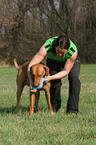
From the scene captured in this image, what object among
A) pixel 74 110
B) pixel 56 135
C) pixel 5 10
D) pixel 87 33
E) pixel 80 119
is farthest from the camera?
pixel 87 33

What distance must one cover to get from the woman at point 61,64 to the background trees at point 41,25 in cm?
2274

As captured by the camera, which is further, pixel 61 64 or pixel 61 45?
pixel 61 64

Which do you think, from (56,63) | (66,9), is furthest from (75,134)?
(66,9)

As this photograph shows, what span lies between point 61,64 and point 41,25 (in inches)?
992

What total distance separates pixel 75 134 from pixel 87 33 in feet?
98.8

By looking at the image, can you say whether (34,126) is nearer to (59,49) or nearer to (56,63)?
(59,49)

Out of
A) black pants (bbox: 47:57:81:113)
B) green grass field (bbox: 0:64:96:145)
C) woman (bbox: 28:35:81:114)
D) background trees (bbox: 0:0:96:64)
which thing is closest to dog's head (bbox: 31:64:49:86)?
woman (bbox: 28:35:81:114)

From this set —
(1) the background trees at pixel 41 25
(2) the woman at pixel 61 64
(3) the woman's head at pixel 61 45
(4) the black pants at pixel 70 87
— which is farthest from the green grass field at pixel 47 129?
(1) the background trees at pixel 41 25

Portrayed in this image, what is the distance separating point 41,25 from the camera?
29703 millimetres

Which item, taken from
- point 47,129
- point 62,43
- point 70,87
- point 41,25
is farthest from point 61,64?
point 41,25

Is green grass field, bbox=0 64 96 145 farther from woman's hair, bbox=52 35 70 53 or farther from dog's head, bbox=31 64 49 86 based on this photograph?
woman's hair, bbox=52 35 70 53

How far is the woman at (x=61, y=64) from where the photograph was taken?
431 centimetres

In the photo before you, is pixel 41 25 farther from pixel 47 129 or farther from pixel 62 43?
pixel 47 129

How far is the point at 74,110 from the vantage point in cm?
488
